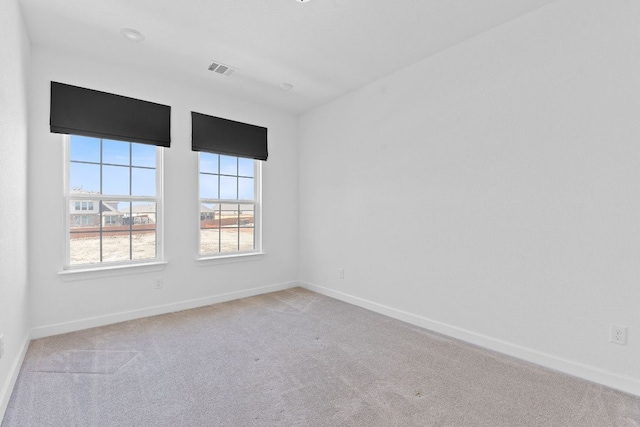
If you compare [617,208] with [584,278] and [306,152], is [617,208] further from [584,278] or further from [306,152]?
[306,152]

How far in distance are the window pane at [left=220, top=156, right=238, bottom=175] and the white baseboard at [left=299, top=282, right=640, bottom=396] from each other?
2.43 meters

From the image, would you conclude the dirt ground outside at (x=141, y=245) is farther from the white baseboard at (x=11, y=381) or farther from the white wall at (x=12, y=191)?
the white baseboard at (x=11, y=381)

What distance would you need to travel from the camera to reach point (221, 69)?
338 cm

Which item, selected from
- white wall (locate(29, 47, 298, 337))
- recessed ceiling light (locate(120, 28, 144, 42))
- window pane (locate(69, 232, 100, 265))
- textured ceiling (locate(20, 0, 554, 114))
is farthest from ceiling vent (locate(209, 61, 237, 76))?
window pane (locate(69, 232, 100, 265))

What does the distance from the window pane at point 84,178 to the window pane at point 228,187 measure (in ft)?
4.44

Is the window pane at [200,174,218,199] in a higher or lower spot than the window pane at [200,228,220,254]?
higher

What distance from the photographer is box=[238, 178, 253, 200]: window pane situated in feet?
14.3

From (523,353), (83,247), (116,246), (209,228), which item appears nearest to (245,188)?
(209,228)

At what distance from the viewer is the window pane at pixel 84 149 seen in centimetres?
313

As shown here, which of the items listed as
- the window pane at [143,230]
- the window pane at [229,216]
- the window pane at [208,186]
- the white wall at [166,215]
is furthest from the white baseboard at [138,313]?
the window pane at [208,186]

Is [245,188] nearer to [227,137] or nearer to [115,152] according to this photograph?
[227,137]

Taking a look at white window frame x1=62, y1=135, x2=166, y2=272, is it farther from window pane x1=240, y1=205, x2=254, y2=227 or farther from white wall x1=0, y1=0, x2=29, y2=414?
window pane x1=240, y1=205, x2=254, y2=227

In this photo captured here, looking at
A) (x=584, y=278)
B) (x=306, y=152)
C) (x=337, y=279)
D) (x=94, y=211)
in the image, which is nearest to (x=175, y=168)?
(x=94, y=211)

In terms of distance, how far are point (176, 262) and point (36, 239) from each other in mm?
1273
